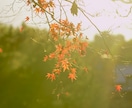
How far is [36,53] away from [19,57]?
111 cm

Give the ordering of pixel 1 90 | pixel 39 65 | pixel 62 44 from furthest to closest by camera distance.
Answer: pixel 39 65 < pixel 1 90 < pixel 62 44

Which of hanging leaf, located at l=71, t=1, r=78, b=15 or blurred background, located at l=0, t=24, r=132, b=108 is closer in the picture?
hanging leaf, located at l=71, t=1, r=78, b=15

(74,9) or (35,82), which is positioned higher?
(74,9)

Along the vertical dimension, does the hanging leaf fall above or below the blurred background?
above

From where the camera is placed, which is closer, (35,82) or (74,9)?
(74,9)

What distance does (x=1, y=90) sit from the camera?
656 inches

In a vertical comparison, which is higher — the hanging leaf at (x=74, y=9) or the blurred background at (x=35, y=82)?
the hanging leaf at (x=74, y=9)

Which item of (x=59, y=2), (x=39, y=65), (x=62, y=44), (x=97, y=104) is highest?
(x=59, y=2)

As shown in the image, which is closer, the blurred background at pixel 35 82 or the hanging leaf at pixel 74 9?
the hanging leaf at pixel 74 9

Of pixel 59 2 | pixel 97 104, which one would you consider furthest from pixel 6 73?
pixel 59 2

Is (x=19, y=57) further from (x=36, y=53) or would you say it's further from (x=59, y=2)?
(x=59, y=2)

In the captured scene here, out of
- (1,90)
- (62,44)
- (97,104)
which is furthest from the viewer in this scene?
(97,104)

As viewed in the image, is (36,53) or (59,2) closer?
(59,2)

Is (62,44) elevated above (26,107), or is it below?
above
